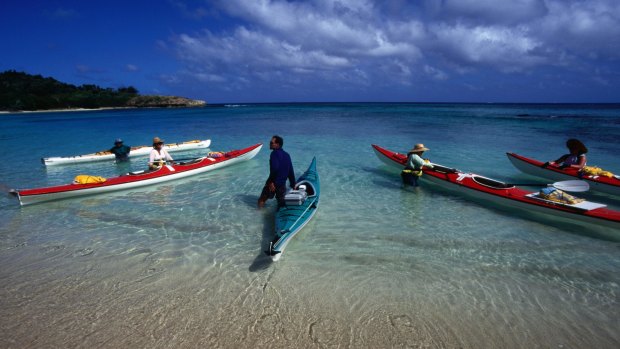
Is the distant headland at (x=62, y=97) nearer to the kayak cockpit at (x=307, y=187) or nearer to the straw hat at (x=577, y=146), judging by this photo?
the kayak cockpit at (x=307, y=187)

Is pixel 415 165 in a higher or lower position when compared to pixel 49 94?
lower

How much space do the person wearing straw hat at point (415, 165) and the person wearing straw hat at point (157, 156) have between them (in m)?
8.08

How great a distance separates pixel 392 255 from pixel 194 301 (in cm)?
345

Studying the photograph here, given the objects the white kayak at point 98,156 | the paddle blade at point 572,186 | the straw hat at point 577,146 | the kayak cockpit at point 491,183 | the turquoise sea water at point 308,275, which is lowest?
the turquoise sea water at point 308,275

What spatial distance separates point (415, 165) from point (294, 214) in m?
5.05

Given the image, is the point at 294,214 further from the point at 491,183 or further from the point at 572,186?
the point at 572,186

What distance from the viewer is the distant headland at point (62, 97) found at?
7912 cm

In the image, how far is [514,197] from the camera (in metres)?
7.81

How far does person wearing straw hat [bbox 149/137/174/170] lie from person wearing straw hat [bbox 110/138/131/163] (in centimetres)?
454

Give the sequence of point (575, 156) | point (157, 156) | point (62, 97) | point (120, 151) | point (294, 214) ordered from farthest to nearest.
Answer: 1. point (62, 97)
2. point (120, 151)
3. point (157, 156)
4. point (575, 156)
5. point (294, 214)

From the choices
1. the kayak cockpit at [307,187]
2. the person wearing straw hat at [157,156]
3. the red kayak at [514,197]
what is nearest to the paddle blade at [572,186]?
the red kayak at [514,197]

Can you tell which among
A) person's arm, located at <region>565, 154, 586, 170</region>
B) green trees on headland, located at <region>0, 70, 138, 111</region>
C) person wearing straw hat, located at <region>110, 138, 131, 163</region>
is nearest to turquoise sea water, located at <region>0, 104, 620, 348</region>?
person's arm, located at <region>565, 154, 586, 170</region>

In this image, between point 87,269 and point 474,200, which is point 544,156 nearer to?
point 474,200

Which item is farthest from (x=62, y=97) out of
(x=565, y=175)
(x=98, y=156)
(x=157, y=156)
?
(x=565, y=175)
